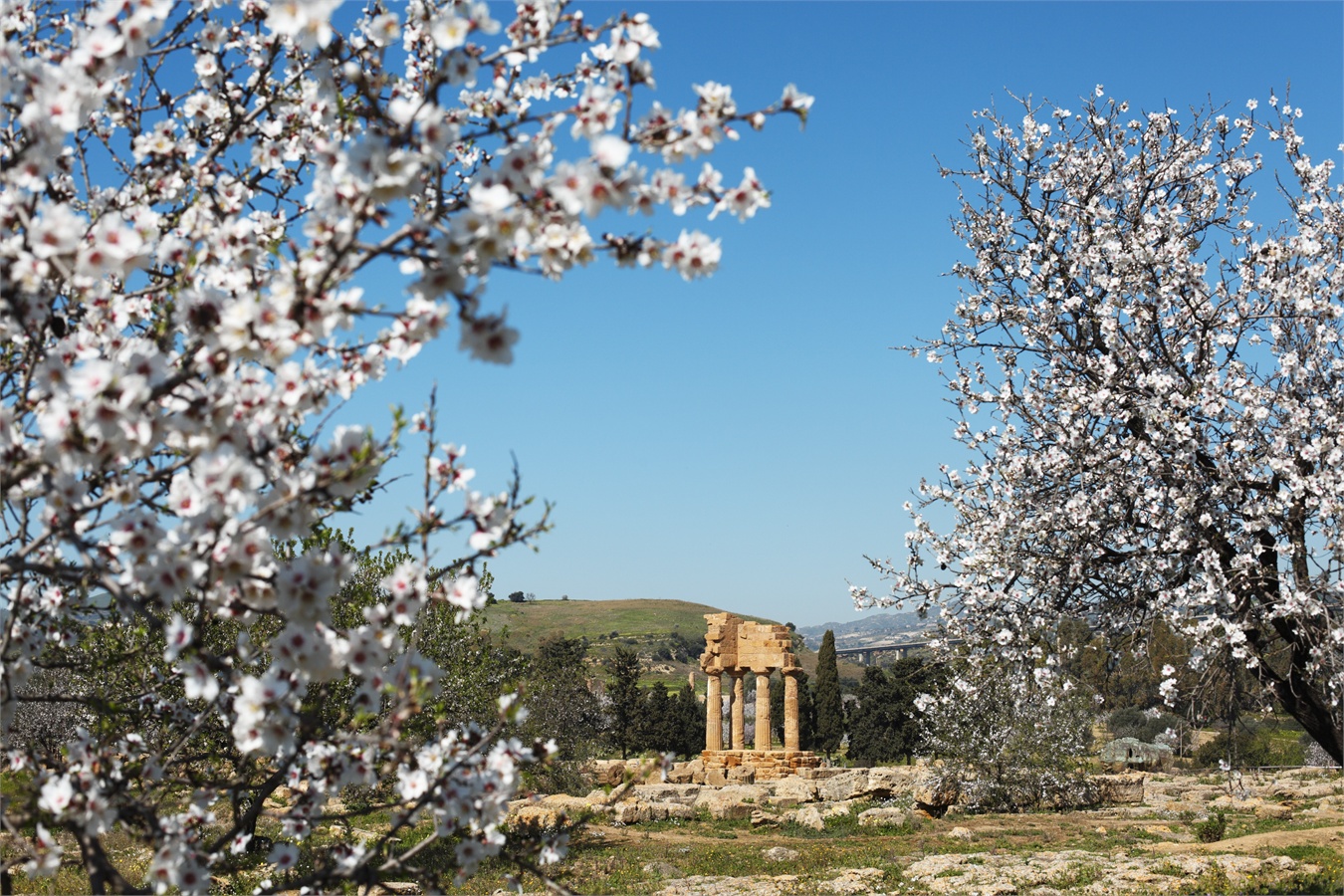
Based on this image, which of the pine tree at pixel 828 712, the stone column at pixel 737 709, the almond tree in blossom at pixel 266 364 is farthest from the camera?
the pine tree at pixel 828 712

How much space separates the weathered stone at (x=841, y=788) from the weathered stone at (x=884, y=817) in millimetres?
3673

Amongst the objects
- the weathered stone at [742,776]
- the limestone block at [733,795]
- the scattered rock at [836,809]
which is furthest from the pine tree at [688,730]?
the scattered rock at [836,809]

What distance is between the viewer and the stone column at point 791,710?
107ft

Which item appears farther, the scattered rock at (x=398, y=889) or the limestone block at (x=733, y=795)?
the limestone block at (x=733, y=795)

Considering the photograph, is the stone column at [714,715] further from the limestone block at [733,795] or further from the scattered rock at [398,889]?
the scattered rock at [398,889]

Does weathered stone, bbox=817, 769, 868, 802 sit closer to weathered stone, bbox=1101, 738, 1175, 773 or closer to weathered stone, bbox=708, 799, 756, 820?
weathered stone, bbox=708, 799, 756, 820

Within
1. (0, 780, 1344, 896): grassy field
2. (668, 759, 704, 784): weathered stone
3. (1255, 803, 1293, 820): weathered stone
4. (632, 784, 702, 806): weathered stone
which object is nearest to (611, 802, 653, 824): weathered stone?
(0, 780, 1344, 896): grassy field

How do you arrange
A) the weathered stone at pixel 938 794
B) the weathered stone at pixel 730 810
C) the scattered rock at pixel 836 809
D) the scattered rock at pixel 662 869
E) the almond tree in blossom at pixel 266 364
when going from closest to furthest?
the almond tree in blossom at pixel 266 364
the scattered rock at pixel 662 869
the weathered stone at pixel 730 810
the scattered rock at pixel 836 809
the weathered stone at pixel 938 794

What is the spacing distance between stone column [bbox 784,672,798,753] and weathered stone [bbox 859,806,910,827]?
A: 37.5 ft

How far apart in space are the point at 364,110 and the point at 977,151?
8.76 m

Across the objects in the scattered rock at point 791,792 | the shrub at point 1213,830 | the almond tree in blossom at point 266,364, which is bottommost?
the scattered rock at point 791,792

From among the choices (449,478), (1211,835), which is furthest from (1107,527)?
(1211,835)

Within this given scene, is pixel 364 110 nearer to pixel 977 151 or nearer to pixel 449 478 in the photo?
pixel 449 478

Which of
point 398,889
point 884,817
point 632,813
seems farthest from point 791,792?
point 398,889
